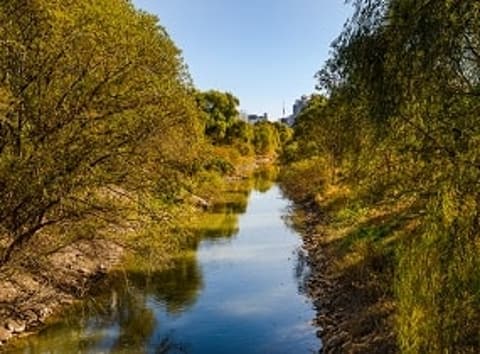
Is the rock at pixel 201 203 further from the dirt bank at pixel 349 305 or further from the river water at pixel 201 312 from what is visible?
the dirt bank at pixel 349 305

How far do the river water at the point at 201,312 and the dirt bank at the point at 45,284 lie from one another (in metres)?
0.61

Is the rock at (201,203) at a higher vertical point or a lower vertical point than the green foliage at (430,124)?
lower

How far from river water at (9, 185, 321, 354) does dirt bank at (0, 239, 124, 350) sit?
1.99 feet

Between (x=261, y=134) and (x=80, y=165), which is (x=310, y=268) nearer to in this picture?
(x=80, y=165)

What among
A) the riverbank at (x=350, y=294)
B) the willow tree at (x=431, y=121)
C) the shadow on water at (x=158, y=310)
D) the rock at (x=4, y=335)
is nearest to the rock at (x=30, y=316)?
the shadow on water at (x=158, y=310)

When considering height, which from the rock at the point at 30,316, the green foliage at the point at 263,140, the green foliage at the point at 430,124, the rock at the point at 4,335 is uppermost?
the green foliage at the point at 263,140

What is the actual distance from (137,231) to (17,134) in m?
3.88

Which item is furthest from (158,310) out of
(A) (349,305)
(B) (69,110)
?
(B) (69,110)

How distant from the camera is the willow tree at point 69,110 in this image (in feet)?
36.7

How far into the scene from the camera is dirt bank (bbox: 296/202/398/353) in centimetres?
1317

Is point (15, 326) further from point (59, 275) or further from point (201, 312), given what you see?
point (201, 312)

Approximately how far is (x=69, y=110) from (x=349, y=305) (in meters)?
9.36

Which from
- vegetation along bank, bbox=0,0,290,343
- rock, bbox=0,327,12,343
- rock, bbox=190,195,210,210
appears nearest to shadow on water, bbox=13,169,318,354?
rock, bbox=0,327,12,343

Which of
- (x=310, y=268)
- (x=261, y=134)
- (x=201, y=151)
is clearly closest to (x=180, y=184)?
(x=201, y=151)
